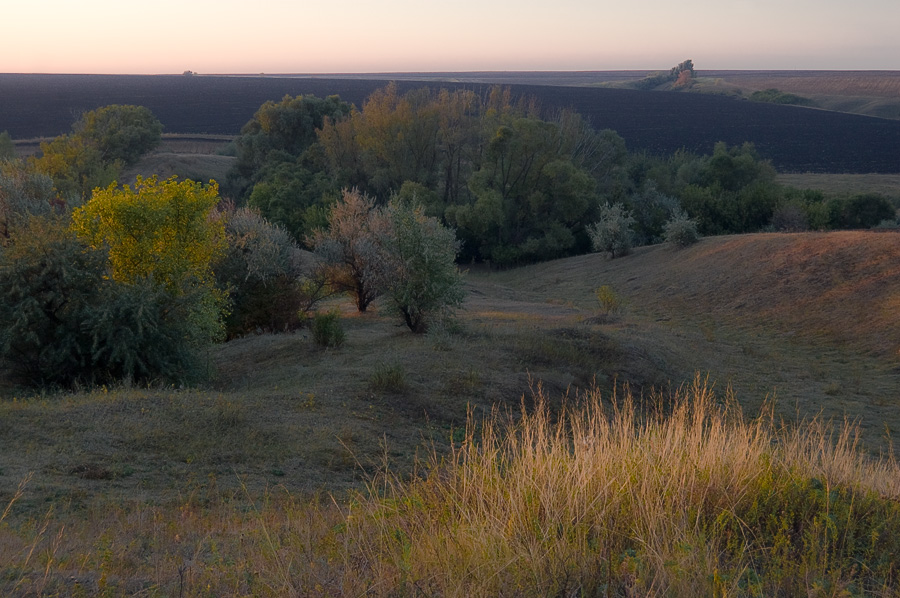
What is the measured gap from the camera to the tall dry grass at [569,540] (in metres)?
3.76

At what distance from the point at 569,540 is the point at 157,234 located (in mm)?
14999

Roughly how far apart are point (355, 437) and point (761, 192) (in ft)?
124

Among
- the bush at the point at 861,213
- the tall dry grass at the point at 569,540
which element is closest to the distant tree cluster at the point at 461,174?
the bush at the point at 861,213

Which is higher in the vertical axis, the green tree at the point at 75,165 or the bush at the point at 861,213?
the green tree at the point at 75,165

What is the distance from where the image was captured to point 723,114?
130 metres

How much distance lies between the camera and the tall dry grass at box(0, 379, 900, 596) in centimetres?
376

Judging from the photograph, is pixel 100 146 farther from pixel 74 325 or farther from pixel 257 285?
pixel 74 325

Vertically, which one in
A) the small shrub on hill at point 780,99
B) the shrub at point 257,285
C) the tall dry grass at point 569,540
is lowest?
the shrub at point 257,285

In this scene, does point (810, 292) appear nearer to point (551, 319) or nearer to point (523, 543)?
point (551, 319)

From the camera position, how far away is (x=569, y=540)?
4.13m

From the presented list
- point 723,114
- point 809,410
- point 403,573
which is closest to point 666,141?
point 723,114

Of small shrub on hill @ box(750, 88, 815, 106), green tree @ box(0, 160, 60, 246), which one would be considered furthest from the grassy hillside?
small shrub on hill @ box(750, 88, 815, 106)

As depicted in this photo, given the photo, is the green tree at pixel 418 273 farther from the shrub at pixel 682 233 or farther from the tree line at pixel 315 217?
the shrub at pixel 682 233

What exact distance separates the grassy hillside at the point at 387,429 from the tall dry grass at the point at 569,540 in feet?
0.10
